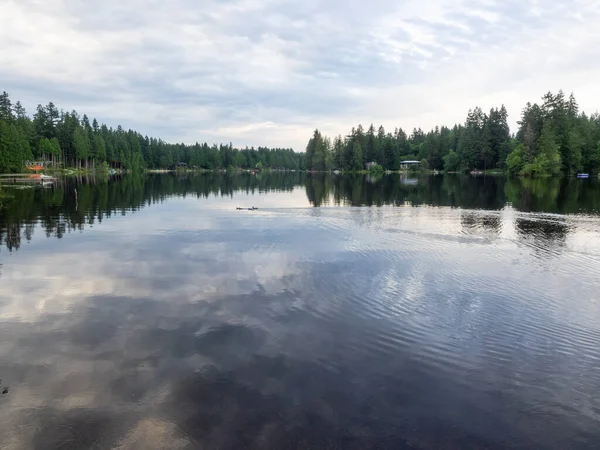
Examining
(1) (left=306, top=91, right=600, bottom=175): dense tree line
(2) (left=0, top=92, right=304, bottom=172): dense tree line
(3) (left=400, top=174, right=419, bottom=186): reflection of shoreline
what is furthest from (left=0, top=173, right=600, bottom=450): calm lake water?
(1) (left=306, top=91, right=600, bottom=175): dense tree line

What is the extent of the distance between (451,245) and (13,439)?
1001 inches

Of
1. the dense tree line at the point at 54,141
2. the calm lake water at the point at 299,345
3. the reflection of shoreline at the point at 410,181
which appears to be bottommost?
the calm lake water at the point at 299,345

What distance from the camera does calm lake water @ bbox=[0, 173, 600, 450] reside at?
886 centimetres

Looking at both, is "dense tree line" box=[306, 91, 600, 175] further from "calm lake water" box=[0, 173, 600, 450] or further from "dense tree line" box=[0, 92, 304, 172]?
"dense tree line" box=[0, 92, 304, 172]

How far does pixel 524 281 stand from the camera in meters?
19.4

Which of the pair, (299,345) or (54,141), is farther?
(54,141)

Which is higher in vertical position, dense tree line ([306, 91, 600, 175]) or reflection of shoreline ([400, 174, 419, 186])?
dense tree line ([306, 91, 600, 175])

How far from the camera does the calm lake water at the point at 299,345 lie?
29.1ft

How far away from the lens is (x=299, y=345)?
41.7 feet

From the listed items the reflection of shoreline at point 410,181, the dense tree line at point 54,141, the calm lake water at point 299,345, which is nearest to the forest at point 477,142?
the dense tree line at point 54,141

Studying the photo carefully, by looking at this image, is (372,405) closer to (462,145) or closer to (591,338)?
(591,338)

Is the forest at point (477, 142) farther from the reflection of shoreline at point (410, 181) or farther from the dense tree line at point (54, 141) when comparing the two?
the reflection of shoreline at point (410, 181)

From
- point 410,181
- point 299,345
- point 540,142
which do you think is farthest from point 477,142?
point 299,345

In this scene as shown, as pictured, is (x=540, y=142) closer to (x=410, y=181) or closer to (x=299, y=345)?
(x=410, y=181)
